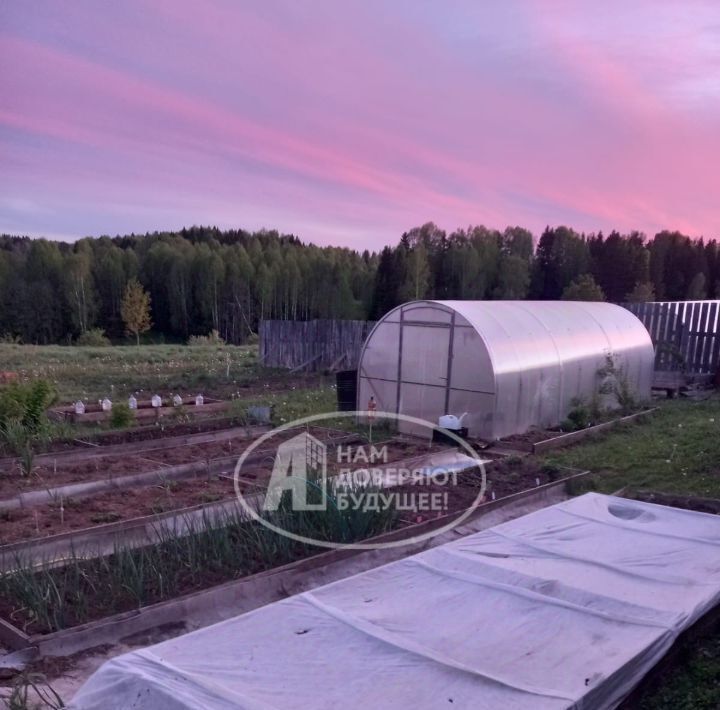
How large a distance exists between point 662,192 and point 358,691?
940cm

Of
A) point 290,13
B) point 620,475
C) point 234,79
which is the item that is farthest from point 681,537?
point 234,79

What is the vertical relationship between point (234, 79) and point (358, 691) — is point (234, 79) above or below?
above

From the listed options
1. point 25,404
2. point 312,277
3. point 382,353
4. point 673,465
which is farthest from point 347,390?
point 312,277

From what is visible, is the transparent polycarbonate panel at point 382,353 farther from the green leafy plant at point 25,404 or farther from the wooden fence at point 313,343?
the wooden fence at point 313,343

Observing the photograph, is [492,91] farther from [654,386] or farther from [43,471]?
[654,386]

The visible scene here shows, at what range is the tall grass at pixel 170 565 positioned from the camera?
3707mm

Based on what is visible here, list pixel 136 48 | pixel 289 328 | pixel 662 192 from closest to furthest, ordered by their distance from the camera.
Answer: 1. pixel 136 48
2. pixel 662 192
3. pixel 289 328

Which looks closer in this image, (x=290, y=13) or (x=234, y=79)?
(x=290, y=13)

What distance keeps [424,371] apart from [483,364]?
3.26ft

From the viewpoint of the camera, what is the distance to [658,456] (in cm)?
764

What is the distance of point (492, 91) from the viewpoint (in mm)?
7828

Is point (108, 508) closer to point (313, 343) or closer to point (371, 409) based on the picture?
point (371, 409)

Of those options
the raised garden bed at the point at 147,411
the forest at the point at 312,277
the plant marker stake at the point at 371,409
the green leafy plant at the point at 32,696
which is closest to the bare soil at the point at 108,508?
the green leafy plant at the point at 32,696

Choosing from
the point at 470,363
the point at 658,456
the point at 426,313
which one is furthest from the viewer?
the point at 426,313
